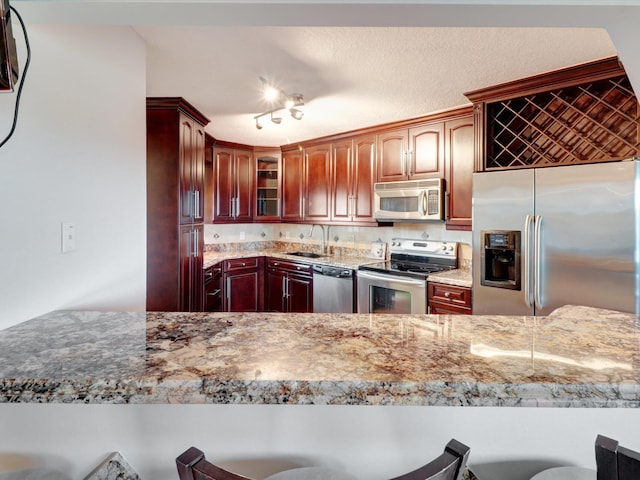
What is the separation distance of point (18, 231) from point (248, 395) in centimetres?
96

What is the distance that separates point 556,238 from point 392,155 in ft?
5.81

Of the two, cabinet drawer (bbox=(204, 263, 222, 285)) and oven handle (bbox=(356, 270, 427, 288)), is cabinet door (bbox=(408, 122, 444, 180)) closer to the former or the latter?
oven handle (bbox=(356, 270, 427, 288))

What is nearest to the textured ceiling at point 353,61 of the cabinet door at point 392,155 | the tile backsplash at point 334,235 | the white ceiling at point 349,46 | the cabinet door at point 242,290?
the white ceiling at point 349,46

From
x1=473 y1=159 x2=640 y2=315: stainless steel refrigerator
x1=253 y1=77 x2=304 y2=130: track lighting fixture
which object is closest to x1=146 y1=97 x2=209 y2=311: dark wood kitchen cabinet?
x1=253 y1=77 x2=304 y2=130: track lighting fixture

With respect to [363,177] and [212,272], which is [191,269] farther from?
[363,177]

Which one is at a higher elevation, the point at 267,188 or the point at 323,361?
the point at 267,188

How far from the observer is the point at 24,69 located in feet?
3.53

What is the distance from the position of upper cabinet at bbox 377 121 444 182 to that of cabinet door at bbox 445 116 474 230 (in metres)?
0.08

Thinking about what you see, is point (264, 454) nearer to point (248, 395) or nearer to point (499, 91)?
point (248, 395)

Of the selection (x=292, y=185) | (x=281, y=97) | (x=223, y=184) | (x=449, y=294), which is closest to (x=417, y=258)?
(x=449, y=294)

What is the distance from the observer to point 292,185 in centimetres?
469

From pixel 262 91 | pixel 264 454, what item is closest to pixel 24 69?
pixel 264 454

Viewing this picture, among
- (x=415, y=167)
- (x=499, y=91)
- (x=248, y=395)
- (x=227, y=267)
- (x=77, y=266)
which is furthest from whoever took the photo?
(x=227, y=267)

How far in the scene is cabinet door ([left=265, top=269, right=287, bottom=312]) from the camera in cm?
445
